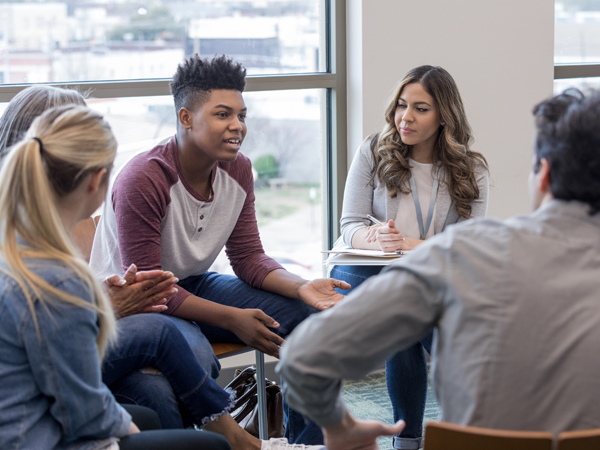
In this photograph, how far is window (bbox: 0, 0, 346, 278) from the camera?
105 inches

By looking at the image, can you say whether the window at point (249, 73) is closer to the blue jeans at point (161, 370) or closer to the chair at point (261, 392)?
the chair at point (261, 392)

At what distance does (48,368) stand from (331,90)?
230 centimetres

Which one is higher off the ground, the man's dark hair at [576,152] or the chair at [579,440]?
the man's dark hair at [576,152]

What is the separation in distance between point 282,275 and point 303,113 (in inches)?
47.1

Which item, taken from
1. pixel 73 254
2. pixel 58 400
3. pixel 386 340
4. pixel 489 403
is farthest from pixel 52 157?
pixel 489 403

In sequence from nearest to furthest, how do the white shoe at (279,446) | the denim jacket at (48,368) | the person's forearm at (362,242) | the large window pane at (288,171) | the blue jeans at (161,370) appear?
the denim jacket at (48,368) → the blue jeans at (161,370) → the white shoe at (279,446) → the person's forearm at (362,242) → the large window pane at (288,171)

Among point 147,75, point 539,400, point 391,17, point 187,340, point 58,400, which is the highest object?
point 391,17

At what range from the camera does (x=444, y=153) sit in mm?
2529

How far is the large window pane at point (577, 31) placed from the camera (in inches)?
143

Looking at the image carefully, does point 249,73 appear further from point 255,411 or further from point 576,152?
point 576,152

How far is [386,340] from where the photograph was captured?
93 cm

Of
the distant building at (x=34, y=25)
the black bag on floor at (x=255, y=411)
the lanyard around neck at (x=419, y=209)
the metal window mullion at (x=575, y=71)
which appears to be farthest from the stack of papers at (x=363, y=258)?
the metal window mullion at (x=575, y=71)

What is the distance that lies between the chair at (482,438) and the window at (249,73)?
7.47 ft

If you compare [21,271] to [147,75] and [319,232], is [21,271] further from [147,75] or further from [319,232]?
[319,232]
